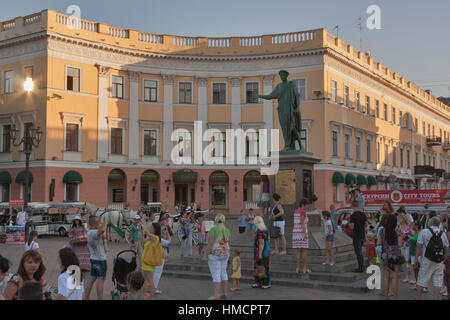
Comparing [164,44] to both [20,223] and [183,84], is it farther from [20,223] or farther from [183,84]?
[20,223]

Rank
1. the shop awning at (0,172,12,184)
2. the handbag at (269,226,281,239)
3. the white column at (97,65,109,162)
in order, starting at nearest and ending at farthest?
the handbag at (269,226,281,239) → the shop awning at (0,172,12,184) → the white column at (97,65,109,162)

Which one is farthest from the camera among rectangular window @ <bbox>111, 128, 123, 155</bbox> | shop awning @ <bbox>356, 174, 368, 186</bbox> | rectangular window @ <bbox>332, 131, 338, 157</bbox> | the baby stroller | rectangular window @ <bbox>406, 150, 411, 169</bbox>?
rectangular window @ <bbox>406, 150, 411, 169</bbox>

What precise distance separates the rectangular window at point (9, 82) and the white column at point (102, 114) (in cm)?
609

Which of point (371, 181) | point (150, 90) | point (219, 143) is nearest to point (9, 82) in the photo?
point (150, 90)

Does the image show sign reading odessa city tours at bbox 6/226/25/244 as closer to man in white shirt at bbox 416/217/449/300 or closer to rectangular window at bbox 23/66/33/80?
rectangular window at bbox 23/66/33/80

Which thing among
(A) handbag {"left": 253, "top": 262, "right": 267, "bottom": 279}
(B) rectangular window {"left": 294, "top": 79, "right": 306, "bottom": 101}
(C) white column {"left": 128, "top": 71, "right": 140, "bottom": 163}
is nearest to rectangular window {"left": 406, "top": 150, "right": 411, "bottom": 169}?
(B) rectangular window {"left": 294, "top": 79, "right": 306, "bottom": 101}

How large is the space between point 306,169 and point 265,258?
5.07m

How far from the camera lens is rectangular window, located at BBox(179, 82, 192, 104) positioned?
130ft

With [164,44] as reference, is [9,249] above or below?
below

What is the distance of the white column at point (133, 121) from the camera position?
37625 millimetres

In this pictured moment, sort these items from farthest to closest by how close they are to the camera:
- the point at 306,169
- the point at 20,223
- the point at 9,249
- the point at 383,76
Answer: the point at 383,76 → the point at 20,223 → the point at 9,249 → the point at 306,169

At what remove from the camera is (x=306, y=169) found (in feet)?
50.5

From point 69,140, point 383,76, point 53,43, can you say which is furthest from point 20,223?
point 383,76

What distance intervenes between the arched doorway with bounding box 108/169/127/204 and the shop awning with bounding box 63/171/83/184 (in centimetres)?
323
